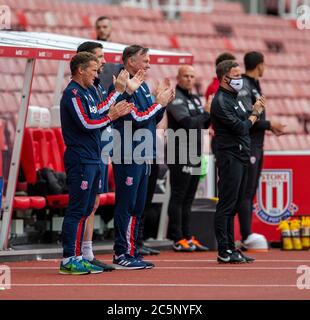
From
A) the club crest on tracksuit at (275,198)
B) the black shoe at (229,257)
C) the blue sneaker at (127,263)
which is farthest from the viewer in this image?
the club crest on tracksuit at (275,198)

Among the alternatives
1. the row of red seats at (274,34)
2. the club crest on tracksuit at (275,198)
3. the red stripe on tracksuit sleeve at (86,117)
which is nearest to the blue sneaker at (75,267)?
the red stripe on tracksuit sleeve at (86,117)

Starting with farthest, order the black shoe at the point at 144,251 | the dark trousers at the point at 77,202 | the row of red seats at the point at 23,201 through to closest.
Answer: the black shoe at the point at 144,251 < the row of red seats at the point at 23,201 < the dark trousers at the point at 77,202

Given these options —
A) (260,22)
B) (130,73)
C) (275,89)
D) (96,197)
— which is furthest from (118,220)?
(260,22)

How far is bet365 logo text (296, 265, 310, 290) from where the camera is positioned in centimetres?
980

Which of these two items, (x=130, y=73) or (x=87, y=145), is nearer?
(x=87, y=145)

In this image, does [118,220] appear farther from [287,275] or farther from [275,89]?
[275,89]

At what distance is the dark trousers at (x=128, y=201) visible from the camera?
440 inches

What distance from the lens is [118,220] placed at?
37.0 ft

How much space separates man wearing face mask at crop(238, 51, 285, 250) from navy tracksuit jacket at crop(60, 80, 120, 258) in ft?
10.3

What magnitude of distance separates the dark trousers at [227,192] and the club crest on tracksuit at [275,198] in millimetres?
2868

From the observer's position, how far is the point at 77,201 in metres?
10.7

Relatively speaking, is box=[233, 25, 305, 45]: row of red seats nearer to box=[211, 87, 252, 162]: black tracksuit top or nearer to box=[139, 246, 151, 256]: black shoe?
box=[139, 246, 151, 256]: black shoe

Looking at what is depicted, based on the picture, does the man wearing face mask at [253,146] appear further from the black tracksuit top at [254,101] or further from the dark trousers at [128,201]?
the dark trousers at [128,201]
